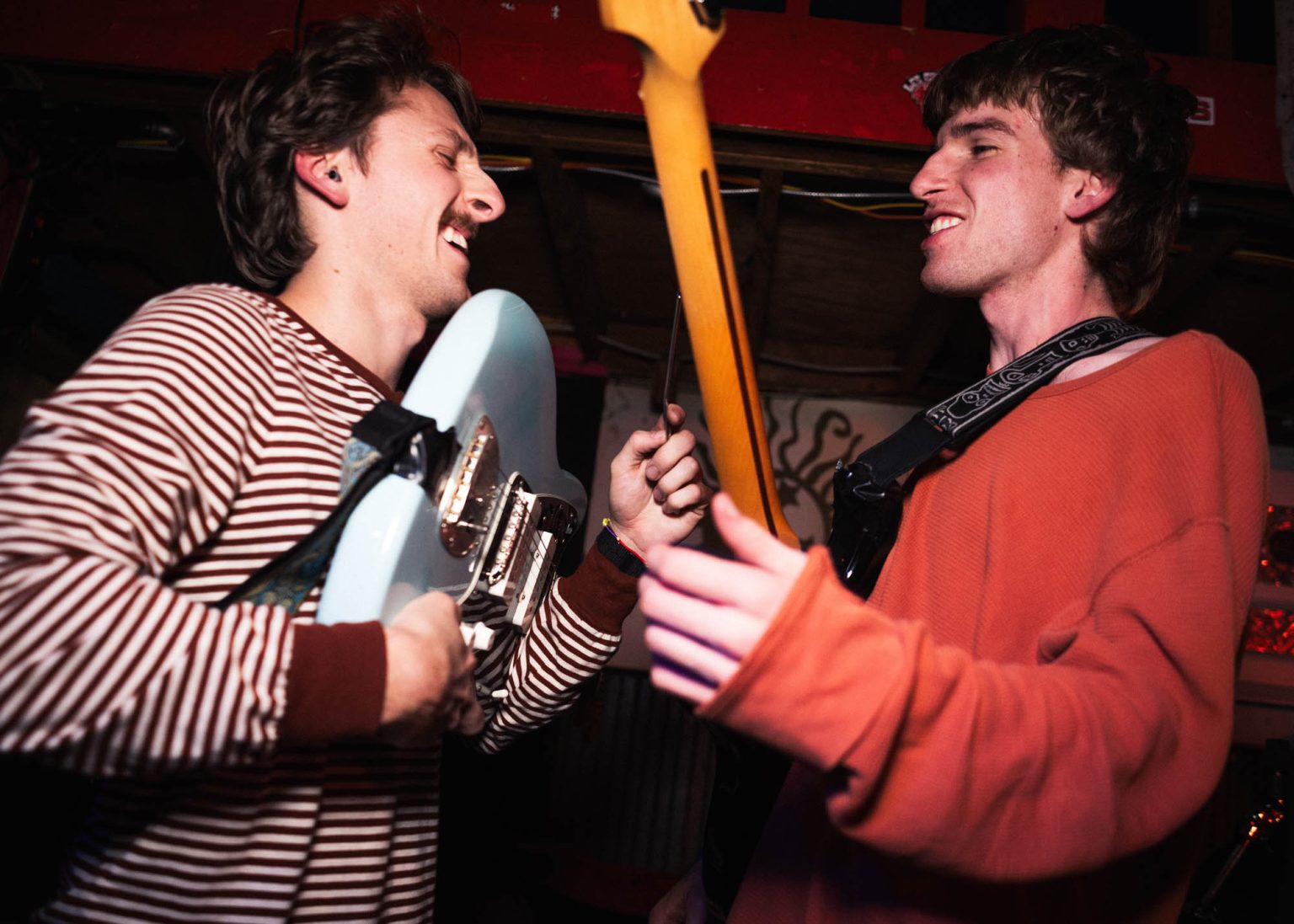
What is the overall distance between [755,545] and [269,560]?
836 millimetres

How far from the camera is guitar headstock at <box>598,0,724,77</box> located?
100 cm

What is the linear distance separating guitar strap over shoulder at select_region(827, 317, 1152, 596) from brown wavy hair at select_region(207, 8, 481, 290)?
4.30 feet

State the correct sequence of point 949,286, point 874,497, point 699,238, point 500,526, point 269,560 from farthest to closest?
point 949,286 < point 500,526 < point 874,497 < point 269,560 < point 699,238

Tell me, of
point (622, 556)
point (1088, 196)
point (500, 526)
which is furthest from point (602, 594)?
point (1088, 196)

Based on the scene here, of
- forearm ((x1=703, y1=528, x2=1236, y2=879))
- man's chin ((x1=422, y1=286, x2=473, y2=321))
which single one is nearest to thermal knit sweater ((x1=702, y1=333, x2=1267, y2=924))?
forearm ((x1=703, y1=528, x2=1236, y2=879))

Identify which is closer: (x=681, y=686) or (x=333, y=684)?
(x=681, y=686)

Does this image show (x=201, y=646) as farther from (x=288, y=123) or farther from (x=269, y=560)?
(x=288, y=123)

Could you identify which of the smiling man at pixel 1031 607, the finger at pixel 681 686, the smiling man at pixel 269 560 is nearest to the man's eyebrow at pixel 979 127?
the smiling man at pixel 1031 607

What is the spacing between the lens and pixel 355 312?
1652mm

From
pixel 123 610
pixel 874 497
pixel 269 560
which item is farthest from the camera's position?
pixel 874 497

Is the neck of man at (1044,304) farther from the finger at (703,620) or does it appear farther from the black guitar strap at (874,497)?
the finger at (703,620)

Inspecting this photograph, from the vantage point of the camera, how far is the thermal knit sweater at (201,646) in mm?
936

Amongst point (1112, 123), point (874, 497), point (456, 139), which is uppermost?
point (1112, 123)

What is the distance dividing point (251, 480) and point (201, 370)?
0.63 feet
